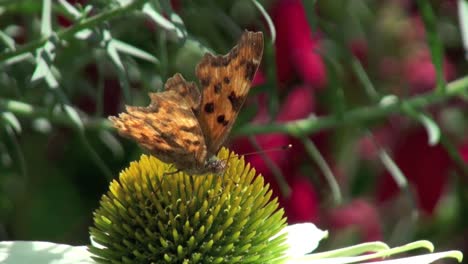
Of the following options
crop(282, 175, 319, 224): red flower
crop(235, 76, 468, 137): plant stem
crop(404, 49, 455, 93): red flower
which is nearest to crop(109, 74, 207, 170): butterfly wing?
crop(235, 76, 468, 137): plant stem

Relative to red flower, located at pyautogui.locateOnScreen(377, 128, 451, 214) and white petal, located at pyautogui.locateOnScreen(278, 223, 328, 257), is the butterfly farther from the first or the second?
red flower, located at pyautogui.locateOnScreen(377, 128, 451, 214)

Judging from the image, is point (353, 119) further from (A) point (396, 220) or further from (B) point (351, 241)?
(A) point (396, 220)

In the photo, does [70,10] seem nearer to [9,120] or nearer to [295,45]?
[9,120]

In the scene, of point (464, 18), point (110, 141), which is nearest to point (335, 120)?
point (464, 18)

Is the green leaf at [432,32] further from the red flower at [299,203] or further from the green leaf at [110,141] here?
the green leaf at [110,141]

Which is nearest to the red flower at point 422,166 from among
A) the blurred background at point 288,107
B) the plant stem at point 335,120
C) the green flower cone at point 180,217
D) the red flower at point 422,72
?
the blurred background at point 288,107

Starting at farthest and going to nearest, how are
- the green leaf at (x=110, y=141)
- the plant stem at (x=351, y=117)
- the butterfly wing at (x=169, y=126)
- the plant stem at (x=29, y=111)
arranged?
the green leaf at (x=110, y=141) → the plant stem at (x=351, y=117) → the plant stem at (x=29, y=111) → the butterfly wing at (x=169, y=126)
